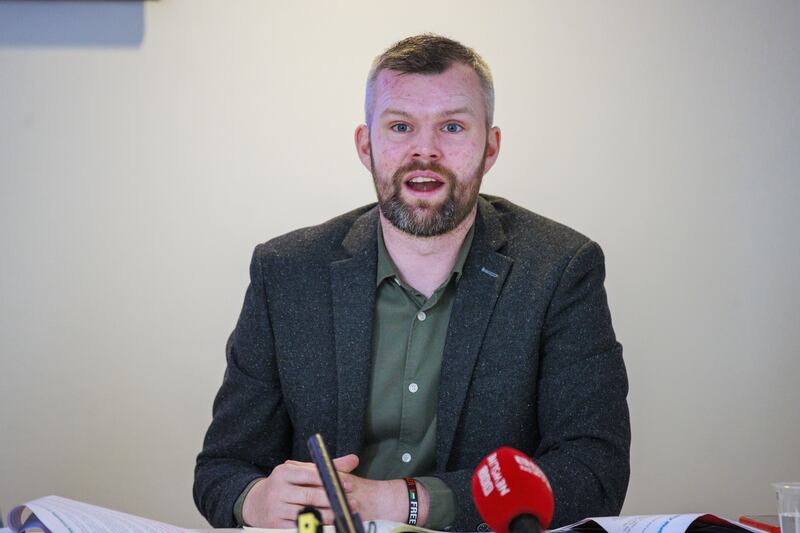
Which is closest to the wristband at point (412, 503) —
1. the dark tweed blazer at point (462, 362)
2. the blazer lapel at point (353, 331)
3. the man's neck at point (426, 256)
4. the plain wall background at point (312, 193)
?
the dark tweed blazer at point (462, 362)

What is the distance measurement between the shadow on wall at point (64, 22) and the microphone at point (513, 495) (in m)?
2.50

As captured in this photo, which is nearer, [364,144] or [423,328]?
[423,328]

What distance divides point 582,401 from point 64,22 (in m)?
2.25

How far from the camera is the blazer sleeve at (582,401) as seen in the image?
71.5 inches

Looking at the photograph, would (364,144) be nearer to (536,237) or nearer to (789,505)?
(536,237)

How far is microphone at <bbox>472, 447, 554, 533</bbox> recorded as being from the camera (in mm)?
1048

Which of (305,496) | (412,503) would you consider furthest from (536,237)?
(305,496)

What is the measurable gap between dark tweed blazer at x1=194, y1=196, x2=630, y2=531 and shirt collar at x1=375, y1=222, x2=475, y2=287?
0.7 inches

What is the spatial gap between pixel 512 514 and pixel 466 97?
4.18ft

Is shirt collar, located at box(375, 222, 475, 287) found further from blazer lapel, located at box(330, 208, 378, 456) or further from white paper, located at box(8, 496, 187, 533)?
white paper, located at box(8, 496, 187, 533)

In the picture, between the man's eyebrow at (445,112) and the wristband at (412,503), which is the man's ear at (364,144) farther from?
the wristband at (412,503)

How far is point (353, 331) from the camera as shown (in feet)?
6.86

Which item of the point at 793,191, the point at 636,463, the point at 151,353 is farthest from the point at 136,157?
the point at 793,191

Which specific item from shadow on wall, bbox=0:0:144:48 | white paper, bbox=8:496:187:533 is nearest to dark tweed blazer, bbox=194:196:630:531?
Result: white paper, bbox=8:496:187:533
